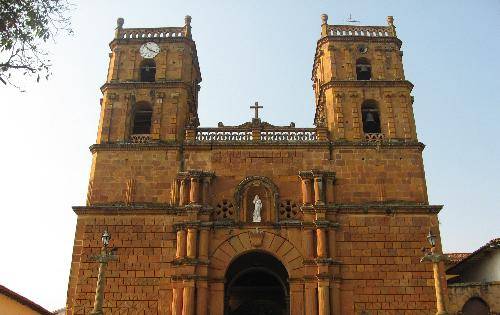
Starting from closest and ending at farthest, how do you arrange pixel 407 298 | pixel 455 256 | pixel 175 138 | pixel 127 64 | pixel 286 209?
pixel 407 298
pixel 286 209
pixel 175 138
pixel 127 64
pixel 455 256

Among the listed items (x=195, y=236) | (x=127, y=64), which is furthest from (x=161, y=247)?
(x=127, y=64)

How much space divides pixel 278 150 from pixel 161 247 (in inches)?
233

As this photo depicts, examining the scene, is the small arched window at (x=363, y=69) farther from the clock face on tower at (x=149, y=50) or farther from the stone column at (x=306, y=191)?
the clock face on tower at (x=149, y=50)

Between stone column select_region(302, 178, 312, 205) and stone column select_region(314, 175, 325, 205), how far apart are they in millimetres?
258

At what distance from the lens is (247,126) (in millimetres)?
22594

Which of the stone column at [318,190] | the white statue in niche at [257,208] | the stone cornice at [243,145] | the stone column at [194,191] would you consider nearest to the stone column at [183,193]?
the stone column at [194,191]

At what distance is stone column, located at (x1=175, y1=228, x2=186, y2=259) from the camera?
1989 centimetres

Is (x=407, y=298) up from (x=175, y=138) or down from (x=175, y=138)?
down

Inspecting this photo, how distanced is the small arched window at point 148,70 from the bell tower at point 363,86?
746 centimetres

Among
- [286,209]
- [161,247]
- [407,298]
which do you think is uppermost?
[286,209]

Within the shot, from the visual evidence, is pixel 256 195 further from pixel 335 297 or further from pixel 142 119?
pixel 142 119

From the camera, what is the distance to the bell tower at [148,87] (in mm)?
22531

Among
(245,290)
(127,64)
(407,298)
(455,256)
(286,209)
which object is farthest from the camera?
(455,256)

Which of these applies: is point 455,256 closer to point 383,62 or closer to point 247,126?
point 383,62
